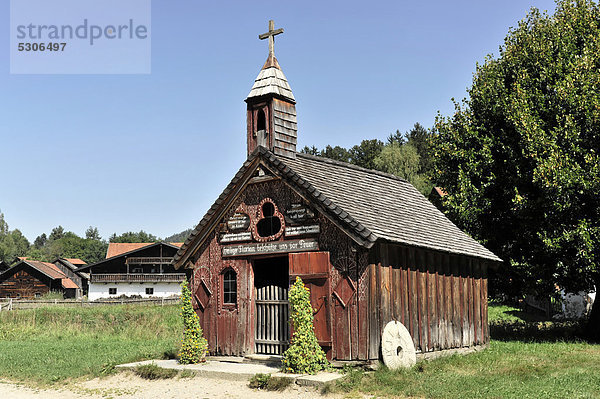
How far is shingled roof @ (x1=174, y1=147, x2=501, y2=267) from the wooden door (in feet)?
3.91

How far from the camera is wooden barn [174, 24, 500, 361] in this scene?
1544 centimetres

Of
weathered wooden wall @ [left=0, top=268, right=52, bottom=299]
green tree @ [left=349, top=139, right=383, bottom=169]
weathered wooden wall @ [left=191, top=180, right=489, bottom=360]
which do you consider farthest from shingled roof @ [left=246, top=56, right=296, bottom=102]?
weathered wooden wall @ [left=0, top=268, right=52, bottom=299]

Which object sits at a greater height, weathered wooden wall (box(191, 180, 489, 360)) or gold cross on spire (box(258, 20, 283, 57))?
gold cross on spire (box(258, 20, 283, 57))

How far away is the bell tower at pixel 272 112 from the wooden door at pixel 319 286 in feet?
11.9

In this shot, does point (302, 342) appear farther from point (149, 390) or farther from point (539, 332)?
point (539, 332)

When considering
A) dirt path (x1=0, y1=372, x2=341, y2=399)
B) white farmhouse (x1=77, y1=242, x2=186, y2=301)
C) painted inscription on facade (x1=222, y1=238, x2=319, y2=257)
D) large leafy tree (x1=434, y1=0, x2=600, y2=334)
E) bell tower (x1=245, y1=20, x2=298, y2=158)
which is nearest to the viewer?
dirt path (x1=0, y1=372, x2=341, y2=399)

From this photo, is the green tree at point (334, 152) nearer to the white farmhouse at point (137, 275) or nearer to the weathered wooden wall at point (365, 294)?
the white farmhouse at point (137, 275)

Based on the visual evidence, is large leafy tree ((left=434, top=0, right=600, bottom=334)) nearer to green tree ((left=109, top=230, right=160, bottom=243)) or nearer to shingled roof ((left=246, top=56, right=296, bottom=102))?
shingled roof ((left=246, top=56, right=296, bottom=102))

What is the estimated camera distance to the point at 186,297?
58.7ft

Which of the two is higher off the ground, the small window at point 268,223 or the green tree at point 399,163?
the green tree at point 399,163

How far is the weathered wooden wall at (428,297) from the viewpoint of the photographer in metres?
15.4

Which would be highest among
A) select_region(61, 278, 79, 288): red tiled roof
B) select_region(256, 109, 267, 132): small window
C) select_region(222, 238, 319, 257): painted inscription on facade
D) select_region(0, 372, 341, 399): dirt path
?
select_region(256, 109, 267, 132): small window

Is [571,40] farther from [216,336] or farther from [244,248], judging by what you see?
[216,336]

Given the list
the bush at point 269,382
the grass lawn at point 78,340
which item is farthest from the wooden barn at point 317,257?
the grass lawn at point 78,340
